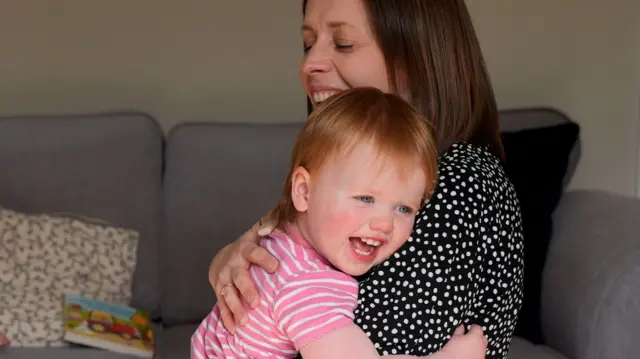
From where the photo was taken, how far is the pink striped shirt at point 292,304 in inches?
41.2

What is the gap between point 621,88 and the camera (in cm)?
303

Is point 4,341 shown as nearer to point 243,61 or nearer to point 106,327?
point 106,327

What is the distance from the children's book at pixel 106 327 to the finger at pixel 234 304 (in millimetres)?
1061

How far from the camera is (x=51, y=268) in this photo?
7.75 ft

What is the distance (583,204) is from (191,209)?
3.36ft

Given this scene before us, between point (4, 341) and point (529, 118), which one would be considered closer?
point (4, 341)

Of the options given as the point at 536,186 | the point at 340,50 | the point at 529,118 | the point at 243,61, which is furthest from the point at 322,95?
the point at 243,61

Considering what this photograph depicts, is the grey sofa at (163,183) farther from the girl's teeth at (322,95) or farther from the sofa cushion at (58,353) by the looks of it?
the girl's teeth at (322,95)

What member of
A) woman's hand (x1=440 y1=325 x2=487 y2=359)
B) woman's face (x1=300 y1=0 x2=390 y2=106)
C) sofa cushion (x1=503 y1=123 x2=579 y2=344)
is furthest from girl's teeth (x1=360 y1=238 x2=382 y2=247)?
sofa cushion (x1=503 y1=123 x2=579 y2=344)

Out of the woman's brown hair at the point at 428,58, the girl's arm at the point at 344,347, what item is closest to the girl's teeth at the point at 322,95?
the woman's brown hair at the point at 428,58

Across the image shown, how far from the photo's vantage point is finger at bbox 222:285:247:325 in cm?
115

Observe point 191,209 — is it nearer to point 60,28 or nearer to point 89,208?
point 89,208

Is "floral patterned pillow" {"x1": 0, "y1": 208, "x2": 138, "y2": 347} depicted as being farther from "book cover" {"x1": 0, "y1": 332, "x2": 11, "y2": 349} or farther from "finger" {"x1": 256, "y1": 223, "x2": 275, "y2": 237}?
"finger" {"x1": 256, "y1": 223, "x2": 275, "y2": 237}

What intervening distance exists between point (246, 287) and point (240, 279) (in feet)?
0.10
